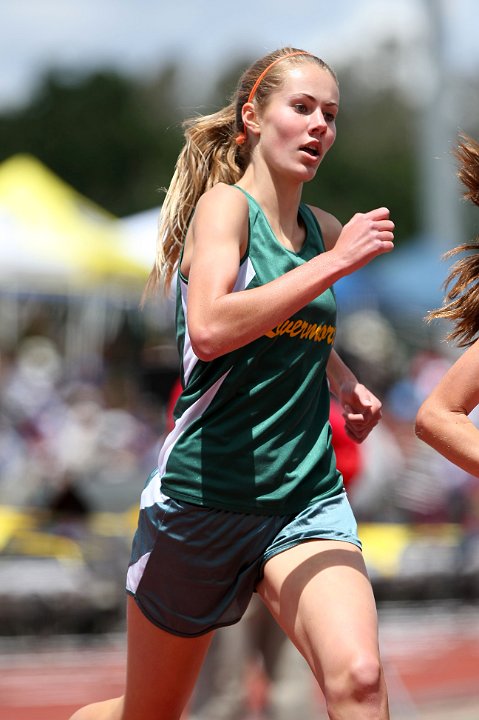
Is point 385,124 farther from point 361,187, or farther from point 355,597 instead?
point 355,597

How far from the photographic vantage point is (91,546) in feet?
29.1

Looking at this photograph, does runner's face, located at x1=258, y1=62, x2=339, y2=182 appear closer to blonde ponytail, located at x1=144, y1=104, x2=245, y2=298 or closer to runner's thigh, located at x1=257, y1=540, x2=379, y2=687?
blonde ponytail, located at x1=144, y1=104, x2=245, y2=298

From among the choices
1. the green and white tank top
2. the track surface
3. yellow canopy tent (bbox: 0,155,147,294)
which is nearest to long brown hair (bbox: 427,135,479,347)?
the green and white tank top

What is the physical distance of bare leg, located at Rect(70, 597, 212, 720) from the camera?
136 inches

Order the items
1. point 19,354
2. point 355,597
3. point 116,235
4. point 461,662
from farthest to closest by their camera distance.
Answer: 1. point 19,354
2. point 116,235
3. point 461,662
4. point 355,597

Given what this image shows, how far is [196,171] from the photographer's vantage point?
12.2 ft

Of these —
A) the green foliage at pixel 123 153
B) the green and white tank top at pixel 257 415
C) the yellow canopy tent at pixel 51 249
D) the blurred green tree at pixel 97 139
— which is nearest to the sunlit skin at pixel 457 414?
the green and white tank top at pixel 257 415

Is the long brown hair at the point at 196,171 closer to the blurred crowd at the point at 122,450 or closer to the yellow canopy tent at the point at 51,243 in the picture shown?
the blurred crowd at the point at 122,450

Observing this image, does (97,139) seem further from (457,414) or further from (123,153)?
(457,414)

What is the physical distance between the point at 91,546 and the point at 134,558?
5.44 metres

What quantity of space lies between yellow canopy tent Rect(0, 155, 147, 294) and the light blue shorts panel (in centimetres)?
979

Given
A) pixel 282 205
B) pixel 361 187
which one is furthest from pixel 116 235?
pixel 361 187

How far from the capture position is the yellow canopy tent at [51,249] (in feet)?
43.1

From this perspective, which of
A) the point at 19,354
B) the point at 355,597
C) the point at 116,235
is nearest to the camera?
the point at 355,597
